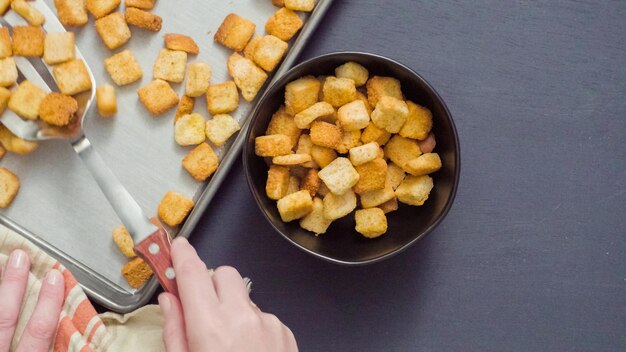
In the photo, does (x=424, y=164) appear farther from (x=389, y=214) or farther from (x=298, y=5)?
(x=298, y=5)

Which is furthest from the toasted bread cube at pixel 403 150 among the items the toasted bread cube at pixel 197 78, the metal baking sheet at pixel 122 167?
the toasted bread cube at pixel 197 78

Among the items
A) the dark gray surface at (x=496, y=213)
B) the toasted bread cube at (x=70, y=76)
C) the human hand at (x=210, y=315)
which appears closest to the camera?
the human hand at (x=210, y=315)

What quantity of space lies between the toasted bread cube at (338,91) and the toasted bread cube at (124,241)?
0.42 m

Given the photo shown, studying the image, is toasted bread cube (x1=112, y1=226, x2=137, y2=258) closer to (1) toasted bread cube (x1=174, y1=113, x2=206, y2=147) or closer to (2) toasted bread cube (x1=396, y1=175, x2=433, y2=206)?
(1) toasted bread cube (x1=174, y1=113, x2=206, y2=147)

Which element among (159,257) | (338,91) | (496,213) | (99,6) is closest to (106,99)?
(99,6)

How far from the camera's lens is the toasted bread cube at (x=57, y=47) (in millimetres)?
1073

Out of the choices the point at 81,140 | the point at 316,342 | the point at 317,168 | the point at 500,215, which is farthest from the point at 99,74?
the point at 500,215

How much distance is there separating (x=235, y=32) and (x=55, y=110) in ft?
1.07

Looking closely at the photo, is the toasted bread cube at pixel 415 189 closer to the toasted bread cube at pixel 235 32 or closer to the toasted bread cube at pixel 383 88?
the toasted bread cube at pixel 383 88

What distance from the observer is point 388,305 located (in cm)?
121

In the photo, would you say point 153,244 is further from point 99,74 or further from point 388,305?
point 388,305

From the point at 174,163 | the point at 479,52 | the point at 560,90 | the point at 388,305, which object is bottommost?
the point at 388,305

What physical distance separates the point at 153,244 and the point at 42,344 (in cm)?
27

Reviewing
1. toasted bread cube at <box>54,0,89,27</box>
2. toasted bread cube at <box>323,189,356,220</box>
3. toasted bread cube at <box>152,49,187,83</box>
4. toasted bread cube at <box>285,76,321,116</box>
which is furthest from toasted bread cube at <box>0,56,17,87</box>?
toasted bread cube at <box>323,189,356,220</box>
